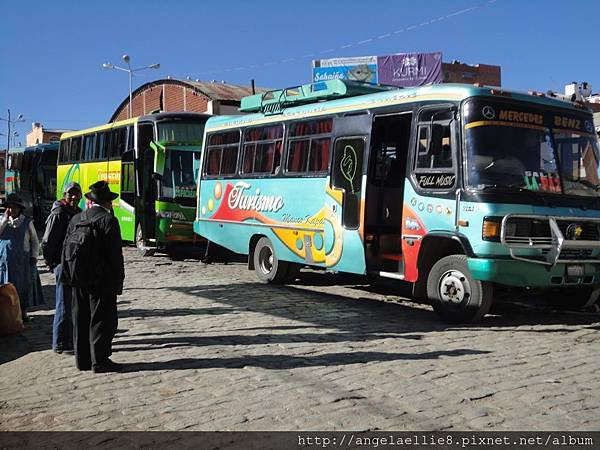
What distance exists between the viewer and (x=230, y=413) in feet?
17.0

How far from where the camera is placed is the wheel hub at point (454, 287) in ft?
28.8

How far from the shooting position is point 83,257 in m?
6.24

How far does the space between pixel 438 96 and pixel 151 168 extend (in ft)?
35.8

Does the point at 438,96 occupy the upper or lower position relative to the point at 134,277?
upper

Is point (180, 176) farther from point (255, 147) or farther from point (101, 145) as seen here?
point (101, 145)

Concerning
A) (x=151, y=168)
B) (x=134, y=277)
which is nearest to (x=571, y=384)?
(x=134, y=277)

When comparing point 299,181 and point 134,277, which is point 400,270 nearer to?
point 299,181

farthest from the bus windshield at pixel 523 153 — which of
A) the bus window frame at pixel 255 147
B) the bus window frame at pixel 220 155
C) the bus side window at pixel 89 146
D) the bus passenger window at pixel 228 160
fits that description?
the bus side window at pixel 89 146

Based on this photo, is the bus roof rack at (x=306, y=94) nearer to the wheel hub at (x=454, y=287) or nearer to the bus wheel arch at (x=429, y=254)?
the bus wheel arch at (x=429, y=254)

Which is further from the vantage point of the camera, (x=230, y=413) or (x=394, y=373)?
(x=394, y=373)

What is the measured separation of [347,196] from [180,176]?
26.9 feet

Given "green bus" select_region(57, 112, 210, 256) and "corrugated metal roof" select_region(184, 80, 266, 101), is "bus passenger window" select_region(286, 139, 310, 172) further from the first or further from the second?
"corrugated metal roof" select_region(184, 80, 266, 101)

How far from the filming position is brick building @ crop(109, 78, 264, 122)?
4659 centimetres

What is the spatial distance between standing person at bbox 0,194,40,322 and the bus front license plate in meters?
6.80
